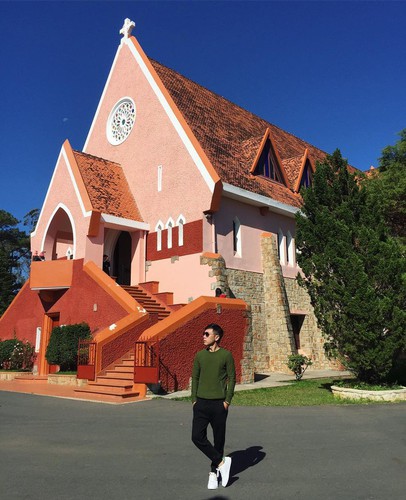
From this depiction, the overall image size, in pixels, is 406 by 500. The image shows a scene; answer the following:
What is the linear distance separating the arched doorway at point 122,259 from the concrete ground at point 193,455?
519 inches

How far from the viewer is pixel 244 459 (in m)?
5.48

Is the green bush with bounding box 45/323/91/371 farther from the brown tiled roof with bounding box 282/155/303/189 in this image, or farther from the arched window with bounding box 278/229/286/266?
the brown tiled roof with bounding box 282/155/303/189

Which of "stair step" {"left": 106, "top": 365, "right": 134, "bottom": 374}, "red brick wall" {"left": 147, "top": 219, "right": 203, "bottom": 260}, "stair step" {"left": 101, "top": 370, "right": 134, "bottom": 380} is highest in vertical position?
"red brick wall" {"left": 147, "top": 219, "right": 203, "bottom": 260}

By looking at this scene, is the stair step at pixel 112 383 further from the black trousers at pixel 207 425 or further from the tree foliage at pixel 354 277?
the black trousers at pixel 207 425

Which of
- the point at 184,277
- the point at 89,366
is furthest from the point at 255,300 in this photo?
the point at 89,366

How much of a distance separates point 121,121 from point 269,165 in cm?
783

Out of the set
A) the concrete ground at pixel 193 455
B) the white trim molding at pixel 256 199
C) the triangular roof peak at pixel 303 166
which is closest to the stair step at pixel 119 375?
the concrete ground at pixel 193 455

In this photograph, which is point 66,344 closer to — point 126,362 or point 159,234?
point 126,362

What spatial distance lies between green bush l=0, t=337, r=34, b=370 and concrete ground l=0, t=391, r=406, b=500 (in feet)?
33.8

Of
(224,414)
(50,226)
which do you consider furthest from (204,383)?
(50,226)

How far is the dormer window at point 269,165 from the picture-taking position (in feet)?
68.4

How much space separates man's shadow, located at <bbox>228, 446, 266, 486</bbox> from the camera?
5.03m

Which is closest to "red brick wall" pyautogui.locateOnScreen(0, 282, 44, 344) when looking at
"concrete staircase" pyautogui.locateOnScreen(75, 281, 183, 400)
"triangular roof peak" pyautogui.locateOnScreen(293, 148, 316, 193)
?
"concrete staircase" pyautogui.locateOnScreen(75, 281, 183, 400)

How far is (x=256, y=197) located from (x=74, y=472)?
14.8m
